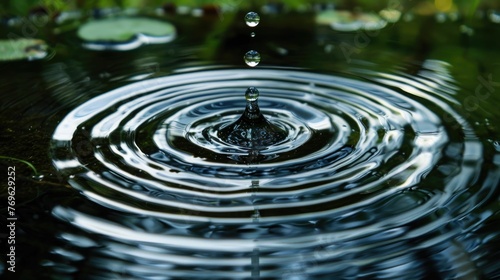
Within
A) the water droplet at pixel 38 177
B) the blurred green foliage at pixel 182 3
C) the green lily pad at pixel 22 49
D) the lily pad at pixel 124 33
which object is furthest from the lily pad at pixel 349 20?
the water droplet at pixel 38 177

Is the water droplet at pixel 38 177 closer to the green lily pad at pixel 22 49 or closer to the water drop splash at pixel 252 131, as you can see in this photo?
the water drop splash at pixel 252 131

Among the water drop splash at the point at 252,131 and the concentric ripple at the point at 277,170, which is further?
the water drop splash at the point at 252,131

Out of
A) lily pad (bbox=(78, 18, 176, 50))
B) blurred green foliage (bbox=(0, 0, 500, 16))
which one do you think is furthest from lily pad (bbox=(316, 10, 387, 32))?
lily pad (bbox=(78, 18, 176, 50))

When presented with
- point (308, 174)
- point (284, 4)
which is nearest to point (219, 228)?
point (308, 174)

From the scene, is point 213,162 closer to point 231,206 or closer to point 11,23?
point 231,206

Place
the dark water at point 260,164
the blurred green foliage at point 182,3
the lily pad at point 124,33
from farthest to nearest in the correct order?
the blurred green foliage at point 182,3
the lily pad at point 124,33
the dark water at point 260,164

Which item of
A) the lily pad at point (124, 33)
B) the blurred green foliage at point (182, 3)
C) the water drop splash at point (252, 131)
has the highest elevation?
the blurred green foliage at point (182, 3)
